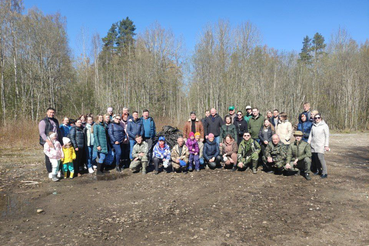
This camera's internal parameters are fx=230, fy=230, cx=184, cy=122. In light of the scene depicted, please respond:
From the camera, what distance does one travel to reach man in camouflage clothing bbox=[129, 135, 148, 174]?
7.02 metres

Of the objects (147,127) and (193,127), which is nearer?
(147,127)

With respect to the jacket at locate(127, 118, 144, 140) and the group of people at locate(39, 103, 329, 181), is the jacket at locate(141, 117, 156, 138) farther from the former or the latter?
the jacket at locate(127, 118, 144, 140)

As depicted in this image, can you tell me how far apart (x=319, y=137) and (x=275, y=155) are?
1.24 metres

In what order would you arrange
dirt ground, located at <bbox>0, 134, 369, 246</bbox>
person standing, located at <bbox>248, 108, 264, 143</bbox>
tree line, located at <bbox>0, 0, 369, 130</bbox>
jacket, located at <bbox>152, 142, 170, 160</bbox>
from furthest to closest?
1. tree line, located at <bbox>0, 0, 369, 130</bbox>
2. person standing, located at <bbox>248, 108, 264, 143</bbox>
3. jacket, located at <bbox>152, 142, 170, 160</bbox>
4. dirt ground, located at <bbox>0, 134, 369, 246</bbox>

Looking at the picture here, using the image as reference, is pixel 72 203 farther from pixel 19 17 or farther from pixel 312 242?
pixel 19 17

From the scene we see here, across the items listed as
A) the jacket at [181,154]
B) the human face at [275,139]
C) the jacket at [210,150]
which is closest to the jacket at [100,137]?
the jacket at [181,154]

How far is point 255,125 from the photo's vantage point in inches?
297

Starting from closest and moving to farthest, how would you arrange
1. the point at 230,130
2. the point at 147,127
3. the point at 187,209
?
the point at 187,209 < the point at 230,130 < the point at 147,127

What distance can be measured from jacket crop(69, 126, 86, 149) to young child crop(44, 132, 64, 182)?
1.39ft

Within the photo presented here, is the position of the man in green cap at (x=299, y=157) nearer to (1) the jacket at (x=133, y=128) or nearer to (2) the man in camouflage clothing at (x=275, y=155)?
(2) the man in camouflage clothing at (x=275, y=155)

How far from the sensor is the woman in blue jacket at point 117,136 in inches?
283

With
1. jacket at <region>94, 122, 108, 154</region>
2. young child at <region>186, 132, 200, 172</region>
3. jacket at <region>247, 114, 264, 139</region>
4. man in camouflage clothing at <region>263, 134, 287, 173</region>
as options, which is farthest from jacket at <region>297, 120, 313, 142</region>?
jacket at <region>94, 122, 108, 154</region>

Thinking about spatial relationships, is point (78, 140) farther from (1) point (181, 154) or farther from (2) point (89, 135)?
(1) point (181, 154)

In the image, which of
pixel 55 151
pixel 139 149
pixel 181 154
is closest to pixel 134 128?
pixel 139 149
